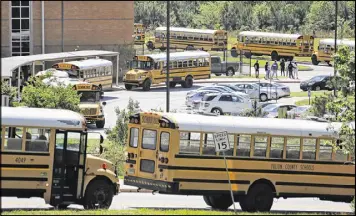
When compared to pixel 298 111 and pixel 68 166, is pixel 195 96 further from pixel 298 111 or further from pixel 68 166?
pixel 68 166

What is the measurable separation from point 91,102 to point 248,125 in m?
24.0

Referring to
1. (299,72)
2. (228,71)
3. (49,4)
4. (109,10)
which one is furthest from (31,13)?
(299,72)

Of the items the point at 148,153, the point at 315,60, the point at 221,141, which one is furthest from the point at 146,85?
the point at 221,141

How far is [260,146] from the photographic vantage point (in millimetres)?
25297

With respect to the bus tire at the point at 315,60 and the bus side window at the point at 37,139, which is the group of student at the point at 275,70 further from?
the bus side window at the point at 37,139

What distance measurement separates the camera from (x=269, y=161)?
25312mm

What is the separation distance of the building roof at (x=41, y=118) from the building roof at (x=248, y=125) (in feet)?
8.87

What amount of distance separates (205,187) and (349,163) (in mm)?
3758

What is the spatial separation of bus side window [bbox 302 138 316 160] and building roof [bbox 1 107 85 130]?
571 cm

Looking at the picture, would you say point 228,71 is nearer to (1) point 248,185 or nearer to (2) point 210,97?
(2) point 210,97

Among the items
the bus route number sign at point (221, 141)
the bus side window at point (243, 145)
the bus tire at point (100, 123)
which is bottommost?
the bus tire at point (100, 123)

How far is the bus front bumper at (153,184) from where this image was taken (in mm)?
24516

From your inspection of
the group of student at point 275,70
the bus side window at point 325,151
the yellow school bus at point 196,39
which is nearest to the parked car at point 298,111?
the bus side window at point 325,151

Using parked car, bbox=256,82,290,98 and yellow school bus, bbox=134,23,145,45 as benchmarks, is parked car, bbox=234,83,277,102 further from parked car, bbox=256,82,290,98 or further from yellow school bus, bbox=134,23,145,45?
yellow school bus, bbox=134,23,145,45
